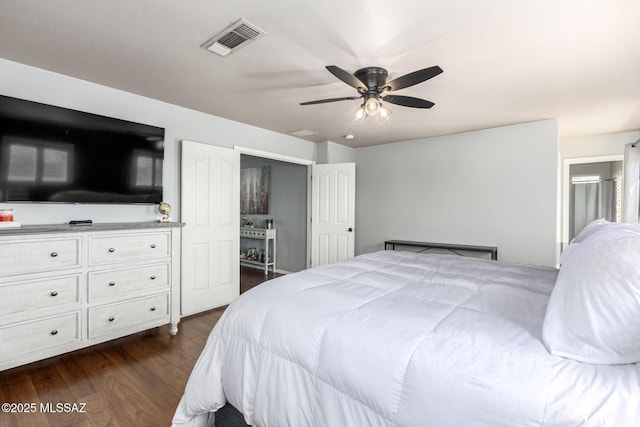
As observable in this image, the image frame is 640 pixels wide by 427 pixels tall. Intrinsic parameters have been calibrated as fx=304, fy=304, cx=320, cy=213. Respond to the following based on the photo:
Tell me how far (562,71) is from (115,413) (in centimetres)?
408

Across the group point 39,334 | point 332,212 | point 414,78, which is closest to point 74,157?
point 39,334

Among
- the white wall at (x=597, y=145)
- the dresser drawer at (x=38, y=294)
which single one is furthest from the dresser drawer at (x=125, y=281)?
the white wall at (x=597, y=145)

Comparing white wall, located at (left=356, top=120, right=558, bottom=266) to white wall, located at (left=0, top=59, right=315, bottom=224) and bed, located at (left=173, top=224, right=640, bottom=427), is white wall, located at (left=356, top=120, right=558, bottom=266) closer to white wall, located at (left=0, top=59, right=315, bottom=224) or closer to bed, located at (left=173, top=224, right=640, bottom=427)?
white wall, located at (left=0, top=59, right=315, bottom=224)

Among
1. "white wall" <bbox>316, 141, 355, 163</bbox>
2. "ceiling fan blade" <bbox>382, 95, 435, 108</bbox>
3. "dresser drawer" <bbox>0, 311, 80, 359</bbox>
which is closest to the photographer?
"dresser drawer" <bbox>0, 311, 80, 359</bbox>

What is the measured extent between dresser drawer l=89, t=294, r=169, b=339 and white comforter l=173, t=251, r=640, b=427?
1451mm

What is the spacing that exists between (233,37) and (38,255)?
210 centimetres

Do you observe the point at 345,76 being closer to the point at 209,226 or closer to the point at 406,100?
the point at 406,100

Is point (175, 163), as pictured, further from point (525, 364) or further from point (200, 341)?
point (525, 364)

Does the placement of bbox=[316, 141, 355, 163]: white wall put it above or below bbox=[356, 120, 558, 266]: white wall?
above

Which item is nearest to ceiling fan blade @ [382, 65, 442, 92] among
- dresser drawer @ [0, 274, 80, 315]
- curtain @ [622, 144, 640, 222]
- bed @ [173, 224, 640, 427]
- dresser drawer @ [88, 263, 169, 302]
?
bed @ [173, 224, 640, 427]

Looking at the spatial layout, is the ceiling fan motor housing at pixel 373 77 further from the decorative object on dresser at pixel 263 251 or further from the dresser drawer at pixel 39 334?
the decorative object on dresser at pixel 263 251

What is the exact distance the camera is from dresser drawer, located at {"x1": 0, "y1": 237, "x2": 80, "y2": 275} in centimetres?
209

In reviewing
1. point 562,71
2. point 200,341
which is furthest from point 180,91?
point 562,71

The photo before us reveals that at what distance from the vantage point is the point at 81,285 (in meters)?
2.41
